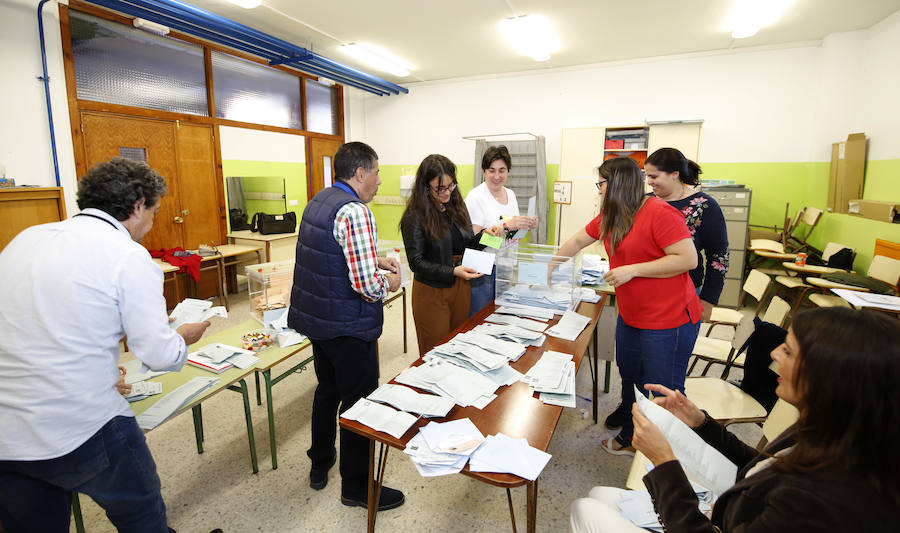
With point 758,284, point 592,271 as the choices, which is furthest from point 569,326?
point 758,284

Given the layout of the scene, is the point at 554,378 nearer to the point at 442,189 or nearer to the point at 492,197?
the point at 442,189

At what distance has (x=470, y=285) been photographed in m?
2.64

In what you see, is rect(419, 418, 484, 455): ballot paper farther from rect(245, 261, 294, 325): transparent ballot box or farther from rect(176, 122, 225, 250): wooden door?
rect(176, 122, 225, 250): wooden door

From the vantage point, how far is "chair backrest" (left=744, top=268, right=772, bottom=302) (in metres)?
3.28

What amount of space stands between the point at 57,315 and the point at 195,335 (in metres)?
0.52

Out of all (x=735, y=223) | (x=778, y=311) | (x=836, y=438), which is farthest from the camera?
(x=735, y=223)

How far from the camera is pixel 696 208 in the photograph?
7.81 ft

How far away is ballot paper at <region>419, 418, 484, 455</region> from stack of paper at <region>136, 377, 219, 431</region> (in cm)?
109

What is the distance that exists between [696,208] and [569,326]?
0.98 m

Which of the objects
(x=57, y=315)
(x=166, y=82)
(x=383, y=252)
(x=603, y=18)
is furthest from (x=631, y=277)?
(x=166, y=82)

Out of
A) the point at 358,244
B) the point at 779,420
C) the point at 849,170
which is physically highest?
the point at 849,170

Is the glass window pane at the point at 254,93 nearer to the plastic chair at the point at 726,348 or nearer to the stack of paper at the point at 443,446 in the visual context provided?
the stack of paper at the point at 443,446

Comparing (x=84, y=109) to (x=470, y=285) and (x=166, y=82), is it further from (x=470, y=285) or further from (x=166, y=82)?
(x=470, y=285)

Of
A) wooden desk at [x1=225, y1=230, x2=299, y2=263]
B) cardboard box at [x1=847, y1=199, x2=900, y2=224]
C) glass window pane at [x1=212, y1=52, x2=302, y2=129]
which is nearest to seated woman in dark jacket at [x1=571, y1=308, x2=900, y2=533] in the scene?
cardboard box at [x1=847, y1=199, x2=900, y2=224]
